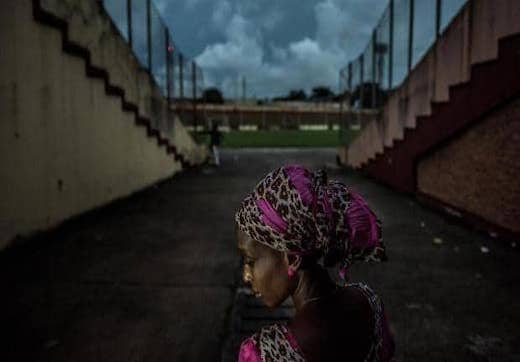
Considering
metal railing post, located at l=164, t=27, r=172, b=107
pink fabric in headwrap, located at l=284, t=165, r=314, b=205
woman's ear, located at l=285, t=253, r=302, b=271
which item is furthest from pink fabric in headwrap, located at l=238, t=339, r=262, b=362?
metal railing post, located at l=164, t=27, r=172, b=107

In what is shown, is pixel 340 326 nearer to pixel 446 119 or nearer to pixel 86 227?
pixel 86 227

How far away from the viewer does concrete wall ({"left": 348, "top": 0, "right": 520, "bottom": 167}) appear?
20.6 ft

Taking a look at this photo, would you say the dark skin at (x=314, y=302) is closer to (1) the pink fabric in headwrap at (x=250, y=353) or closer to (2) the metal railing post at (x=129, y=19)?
(1) the pink fabric in headwrap at (x=250, y=353)

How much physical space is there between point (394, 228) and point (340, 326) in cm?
603

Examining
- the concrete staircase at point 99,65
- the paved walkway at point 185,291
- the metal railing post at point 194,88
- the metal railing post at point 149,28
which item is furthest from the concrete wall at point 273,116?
the paved walkway at point 185,291

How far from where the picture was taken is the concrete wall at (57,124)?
5738mm

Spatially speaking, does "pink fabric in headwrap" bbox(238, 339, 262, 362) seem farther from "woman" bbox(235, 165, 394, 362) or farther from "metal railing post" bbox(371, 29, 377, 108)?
"metal railing post" bbox(371, 29, 377, 108)

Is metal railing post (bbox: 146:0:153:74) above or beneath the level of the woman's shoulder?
above

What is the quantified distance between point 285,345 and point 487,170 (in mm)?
6082

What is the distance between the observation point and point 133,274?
506cm

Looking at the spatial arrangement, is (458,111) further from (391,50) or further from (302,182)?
(302,182)

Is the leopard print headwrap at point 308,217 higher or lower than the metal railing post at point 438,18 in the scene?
lower

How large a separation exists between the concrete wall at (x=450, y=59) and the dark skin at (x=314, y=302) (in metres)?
5.33

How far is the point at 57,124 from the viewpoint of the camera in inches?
274
